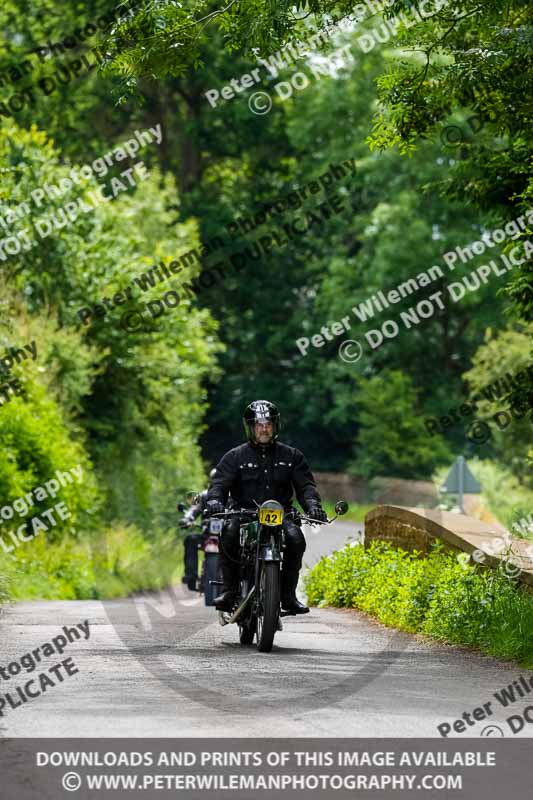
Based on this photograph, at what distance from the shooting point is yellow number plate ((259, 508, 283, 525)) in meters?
12.2

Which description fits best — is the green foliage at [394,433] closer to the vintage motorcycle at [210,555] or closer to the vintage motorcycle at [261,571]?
the vintage motorcycle at [210,555]

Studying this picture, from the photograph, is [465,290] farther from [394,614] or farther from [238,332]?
[394,614]

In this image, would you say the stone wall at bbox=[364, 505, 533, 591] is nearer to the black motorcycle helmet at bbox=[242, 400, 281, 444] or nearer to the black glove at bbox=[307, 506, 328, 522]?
the black glove at bbox=[307, 506, 328, 522]

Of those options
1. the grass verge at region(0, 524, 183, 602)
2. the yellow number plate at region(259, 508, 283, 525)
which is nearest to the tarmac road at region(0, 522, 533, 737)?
the yellow number plate at region(259, 508, 283, 525)

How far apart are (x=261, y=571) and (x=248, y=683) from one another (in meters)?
2.33

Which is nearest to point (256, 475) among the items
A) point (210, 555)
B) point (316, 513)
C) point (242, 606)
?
point (316, 513)

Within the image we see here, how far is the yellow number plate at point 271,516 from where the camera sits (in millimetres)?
12164

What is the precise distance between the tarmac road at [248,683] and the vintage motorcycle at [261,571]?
196 mm

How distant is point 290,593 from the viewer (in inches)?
494

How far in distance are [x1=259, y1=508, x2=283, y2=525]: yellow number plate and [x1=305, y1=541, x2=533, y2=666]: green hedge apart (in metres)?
1.97

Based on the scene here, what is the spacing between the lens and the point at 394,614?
1524 cm

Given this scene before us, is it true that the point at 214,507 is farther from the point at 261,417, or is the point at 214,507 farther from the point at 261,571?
the point at 261,417
